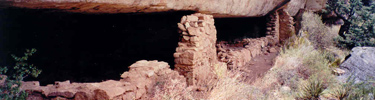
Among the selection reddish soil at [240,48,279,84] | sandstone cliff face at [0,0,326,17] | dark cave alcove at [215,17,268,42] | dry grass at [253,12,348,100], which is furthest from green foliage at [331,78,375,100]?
dark cave alcove at [215,17,268,42]

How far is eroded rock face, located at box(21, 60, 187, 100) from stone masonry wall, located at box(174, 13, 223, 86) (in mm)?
241

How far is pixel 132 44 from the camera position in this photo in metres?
5.31

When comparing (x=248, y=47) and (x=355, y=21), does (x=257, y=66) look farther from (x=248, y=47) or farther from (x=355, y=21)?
(x=355, y=21)

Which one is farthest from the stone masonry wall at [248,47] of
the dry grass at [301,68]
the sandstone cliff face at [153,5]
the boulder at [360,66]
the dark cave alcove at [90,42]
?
the boulder at [360,66]

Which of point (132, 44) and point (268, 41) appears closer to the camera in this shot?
point (132, 44)

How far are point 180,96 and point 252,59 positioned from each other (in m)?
4.39

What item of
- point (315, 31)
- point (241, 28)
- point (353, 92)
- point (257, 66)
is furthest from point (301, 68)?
point (315, 31)

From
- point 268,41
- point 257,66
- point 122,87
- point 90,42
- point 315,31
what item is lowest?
point 257,66

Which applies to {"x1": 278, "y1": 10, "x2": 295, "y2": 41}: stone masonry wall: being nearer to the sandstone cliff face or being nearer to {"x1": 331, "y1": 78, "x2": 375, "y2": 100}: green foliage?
the sandstone cliff face

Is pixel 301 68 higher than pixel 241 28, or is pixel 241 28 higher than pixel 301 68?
pixel 241 28

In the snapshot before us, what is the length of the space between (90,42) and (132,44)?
0.92 m

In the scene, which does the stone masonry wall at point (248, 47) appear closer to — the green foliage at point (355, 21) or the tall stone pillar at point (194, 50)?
the tall stone pillar at point (194, 50)

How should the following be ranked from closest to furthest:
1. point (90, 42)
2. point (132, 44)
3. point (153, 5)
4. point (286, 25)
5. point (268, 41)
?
1. point (153, 5)
2. point (132, 44)
3. point (90, 42)
4. point (268, 41)
5. point (286, 25)

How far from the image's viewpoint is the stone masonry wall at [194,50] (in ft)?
12.0
